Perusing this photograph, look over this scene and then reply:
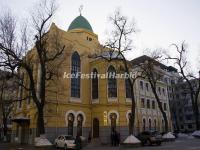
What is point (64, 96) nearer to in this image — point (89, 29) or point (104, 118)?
point (104, 118)

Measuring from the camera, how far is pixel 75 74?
33406mm

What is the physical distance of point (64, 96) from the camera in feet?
101

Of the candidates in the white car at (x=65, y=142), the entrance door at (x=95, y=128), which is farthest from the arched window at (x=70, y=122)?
the white car at (x=65, y=142)

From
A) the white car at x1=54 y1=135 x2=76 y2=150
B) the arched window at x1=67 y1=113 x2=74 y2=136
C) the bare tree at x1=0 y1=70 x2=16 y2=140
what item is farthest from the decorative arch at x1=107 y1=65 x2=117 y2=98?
the bare tree at x1=0 y1=70 x2=16 y2=140

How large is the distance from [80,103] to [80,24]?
49.5 feet

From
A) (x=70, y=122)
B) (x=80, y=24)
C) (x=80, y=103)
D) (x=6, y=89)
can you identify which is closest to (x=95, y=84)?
(x=80, y=103)

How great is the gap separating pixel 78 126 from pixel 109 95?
6.13 m

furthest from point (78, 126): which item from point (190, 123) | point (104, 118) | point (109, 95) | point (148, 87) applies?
point (190, 123)

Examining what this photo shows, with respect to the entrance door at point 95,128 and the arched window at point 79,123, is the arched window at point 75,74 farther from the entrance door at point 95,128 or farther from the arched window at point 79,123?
the entrance door at point 95,128

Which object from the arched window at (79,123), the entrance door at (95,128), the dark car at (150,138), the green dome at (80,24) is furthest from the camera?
the green dome at (80,24)

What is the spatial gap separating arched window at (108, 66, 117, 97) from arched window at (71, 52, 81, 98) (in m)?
4.49

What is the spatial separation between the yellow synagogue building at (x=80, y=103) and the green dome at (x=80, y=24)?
4.36 m

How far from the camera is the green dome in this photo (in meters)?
40.4

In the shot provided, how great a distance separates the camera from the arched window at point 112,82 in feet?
110
